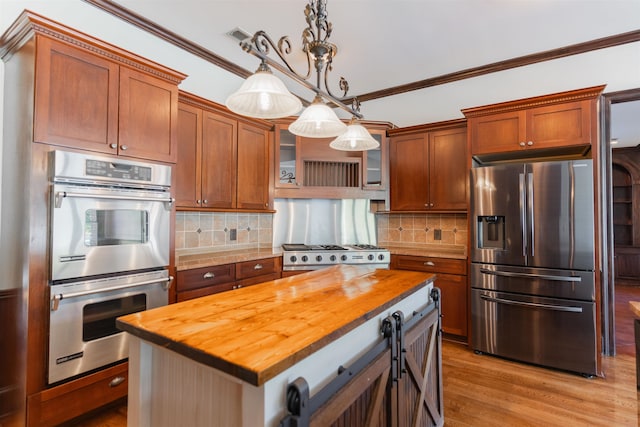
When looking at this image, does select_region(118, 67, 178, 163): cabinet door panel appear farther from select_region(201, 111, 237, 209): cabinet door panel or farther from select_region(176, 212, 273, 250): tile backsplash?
select_region(176, 212, 273, 250): tile backsplash

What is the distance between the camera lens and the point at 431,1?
7.95 feet

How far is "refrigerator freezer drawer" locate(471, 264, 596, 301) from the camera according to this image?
2576 millimetres

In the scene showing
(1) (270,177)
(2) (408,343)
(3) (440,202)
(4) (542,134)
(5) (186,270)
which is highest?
(4) (542,134)

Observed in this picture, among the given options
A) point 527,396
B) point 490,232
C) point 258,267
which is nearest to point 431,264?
point 490,232

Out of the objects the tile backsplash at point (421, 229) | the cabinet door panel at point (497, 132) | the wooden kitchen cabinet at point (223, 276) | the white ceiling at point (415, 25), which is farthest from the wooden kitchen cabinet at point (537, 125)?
the wooden kitchen cabinet at point (223, 276)

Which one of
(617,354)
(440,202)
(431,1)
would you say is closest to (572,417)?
(617,354)

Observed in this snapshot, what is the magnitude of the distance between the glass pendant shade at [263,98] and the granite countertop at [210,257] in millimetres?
1486

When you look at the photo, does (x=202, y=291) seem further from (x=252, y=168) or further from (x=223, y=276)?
(x=252, y=168)

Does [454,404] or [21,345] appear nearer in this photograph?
[21,345]

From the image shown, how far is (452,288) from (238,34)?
3.22 m

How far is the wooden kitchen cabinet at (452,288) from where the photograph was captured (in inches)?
125

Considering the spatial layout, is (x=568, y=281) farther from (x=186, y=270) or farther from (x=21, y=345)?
(x=21, y=345)

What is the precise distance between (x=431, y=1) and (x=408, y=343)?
247 cm

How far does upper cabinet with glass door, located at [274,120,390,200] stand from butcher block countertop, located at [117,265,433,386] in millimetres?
2071
